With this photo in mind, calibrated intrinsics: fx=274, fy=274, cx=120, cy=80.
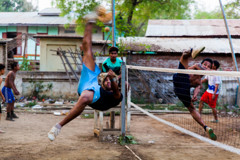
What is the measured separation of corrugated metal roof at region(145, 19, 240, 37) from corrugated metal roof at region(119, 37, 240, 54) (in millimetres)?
1273

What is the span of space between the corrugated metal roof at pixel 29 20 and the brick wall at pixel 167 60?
927cm

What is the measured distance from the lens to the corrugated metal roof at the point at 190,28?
15398 mm

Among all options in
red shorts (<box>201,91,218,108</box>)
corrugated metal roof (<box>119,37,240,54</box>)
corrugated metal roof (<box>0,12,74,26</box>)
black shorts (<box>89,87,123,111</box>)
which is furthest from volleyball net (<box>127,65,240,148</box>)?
corrugated metal roof (<box>0,12,74,26</box>)

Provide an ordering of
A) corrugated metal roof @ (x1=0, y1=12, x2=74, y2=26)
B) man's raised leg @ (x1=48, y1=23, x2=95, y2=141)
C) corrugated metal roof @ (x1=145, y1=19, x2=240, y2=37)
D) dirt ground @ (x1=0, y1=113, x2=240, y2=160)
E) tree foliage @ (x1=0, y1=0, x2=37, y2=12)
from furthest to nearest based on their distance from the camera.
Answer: tree foliage @ (x1=0, y1=0, x2=37, y2=12) < corrugated metal roof @ (x1=0, y1=12, x2=74, y2=26) < corrugated metal roof @ (x1=145, y1=19, x2=240, y2=37) < dirt ground @ (x1=0, y1=113, x2=240, y2=160) < man's raised leg @ (x1=48, y1=23, x2=95, y2=141)

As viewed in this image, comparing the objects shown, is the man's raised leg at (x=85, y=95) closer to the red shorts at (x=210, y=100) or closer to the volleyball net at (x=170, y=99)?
the red shorts at (x=210, y=100)

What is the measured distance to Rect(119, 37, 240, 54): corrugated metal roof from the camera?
484 inches

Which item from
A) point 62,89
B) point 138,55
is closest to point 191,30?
point 138,55

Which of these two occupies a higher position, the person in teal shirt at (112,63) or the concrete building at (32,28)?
the concrete building at (32,28)

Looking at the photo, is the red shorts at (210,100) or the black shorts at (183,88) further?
the red shorts at (210,100)

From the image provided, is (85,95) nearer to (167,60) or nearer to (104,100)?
(104,100)

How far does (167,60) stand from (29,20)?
42.9ft

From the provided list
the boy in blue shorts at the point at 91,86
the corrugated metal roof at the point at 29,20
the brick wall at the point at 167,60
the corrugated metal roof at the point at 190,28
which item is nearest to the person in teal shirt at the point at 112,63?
the boy in blue shorts at the point at 91,86

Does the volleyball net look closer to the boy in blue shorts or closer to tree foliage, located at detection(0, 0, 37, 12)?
the boy in blue shorts

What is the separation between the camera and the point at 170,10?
21344mm
